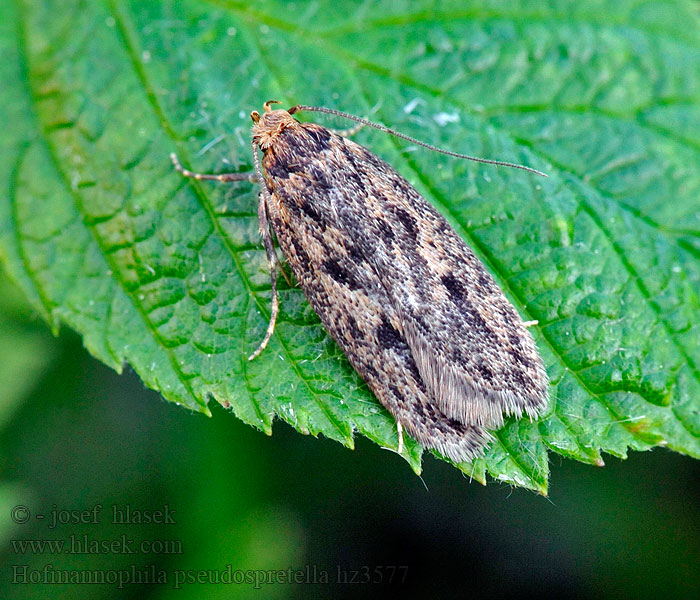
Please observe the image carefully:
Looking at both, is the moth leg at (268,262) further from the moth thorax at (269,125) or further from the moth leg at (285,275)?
the moth thorax at (269,125)

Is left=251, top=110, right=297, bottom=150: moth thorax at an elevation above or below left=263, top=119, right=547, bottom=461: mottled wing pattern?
above

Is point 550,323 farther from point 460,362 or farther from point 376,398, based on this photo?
point 376,398

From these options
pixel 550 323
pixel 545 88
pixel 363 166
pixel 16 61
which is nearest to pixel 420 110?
pixel 363 166

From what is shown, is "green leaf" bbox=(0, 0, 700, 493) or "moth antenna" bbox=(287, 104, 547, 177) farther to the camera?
"moth antenna" bbox=(287, 104, 547, 177)

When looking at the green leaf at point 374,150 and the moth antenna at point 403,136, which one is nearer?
the green leaf at point 374,150

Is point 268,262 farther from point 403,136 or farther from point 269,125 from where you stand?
point 403,136
